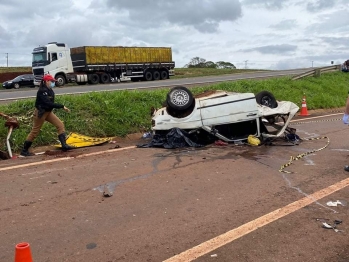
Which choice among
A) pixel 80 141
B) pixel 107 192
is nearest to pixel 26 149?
pixel 80 141

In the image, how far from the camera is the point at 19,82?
33500 millimetres

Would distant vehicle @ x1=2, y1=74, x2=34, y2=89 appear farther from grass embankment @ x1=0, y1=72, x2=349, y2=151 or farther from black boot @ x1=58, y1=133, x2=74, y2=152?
black boot @ x1=58, y1=133, x2=74, y2=152

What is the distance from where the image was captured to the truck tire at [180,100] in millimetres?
8453

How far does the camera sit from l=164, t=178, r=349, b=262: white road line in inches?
141

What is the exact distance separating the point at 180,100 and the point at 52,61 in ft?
79.6

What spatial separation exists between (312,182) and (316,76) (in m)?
19.0

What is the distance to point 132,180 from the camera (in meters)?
5.89

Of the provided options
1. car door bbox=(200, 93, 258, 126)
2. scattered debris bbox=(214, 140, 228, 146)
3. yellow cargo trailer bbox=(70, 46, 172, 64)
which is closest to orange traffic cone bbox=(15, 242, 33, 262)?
car door bbox=(200, 93, 258, 126)

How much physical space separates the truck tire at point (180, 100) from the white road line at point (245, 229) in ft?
12.4

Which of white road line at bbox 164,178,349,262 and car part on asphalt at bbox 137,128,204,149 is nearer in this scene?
white road line at bbox 164,178,349,262

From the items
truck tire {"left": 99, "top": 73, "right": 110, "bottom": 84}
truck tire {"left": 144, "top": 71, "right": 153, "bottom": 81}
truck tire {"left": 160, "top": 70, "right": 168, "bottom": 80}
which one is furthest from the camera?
truck tire {"left": 160, "top": 70, "right": 168, "bottom": 80}

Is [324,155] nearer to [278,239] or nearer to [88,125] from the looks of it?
[278,239]

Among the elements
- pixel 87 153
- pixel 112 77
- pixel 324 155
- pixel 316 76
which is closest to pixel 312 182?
pixel 324 155

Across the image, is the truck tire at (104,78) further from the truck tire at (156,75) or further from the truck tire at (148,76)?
the truck tire at (156,75)
